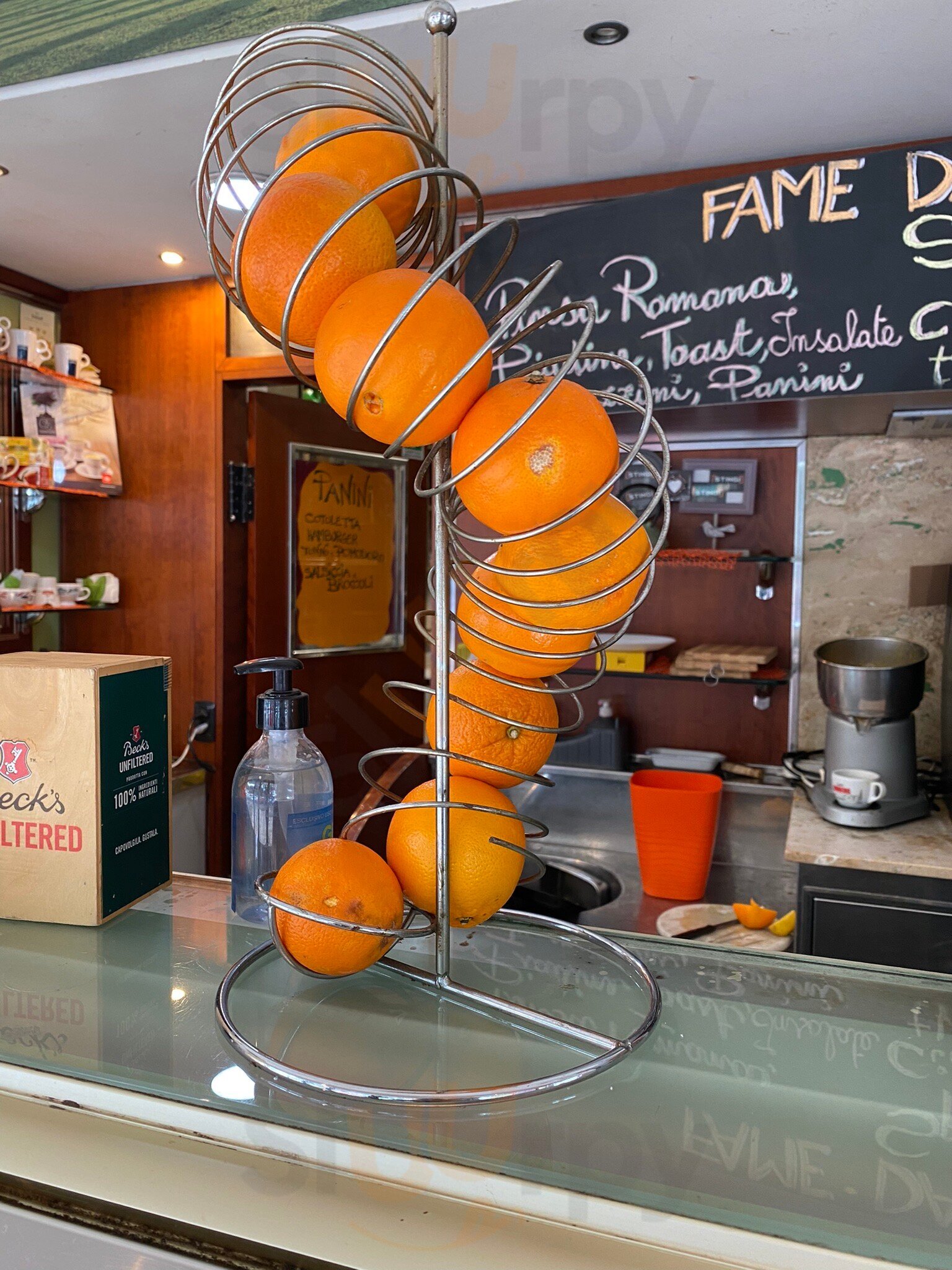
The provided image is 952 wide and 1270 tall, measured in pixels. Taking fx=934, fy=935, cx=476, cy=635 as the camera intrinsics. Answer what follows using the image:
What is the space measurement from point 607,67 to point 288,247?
1385 mm

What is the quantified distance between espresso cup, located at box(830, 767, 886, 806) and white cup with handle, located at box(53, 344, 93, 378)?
2.49m

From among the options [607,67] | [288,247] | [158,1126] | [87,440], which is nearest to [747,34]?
[607,67]

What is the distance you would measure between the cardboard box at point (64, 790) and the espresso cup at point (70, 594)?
7.44 feet

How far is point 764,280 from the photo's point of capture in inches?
74.5

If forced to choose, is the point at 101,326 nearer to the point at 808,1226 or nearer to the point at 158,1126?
the point at 158,1126

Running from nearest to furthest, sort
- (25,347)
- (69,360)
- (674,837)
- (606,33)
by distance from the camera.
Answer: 1. (606,33)
2. (674,837)
3. (25,347)
4. (69,360)

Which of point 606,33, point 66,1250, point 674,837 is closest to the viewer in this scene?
point 66,1250

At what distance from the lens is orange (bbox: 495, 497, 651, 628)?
52 centimetres

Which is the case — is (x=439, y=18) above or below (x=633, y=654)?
above

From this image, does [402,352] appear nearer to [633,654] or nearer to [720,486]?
[633,654]

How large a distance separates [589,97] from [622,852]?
5.63ft

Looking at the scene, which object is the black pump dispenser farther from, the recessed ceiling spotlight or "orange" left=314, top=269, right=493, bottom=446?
the recessed ceiling spotlight

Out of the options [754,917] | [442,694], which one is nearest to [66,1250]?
[442,694]

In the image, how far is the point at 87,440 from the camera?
2938 millimetres
